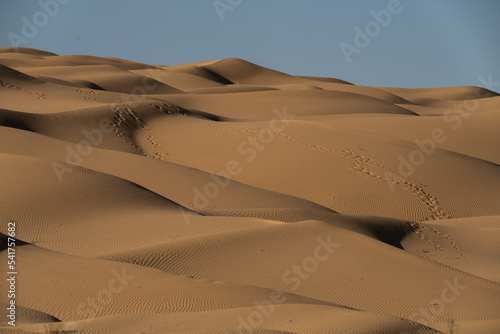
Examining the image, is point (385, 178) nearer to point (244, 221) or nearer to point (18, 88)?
point (244, 221)

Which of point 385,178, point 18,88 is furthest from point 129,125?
point 385,178

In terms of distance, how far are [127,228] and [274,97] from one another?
1250 inches

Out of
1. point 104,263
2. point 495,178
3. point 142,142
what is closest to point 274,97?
point 142,142

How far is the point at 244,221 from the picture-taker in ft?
50.0

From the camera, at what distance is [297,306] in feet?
29.9

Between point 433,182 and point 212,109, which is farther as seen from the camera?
point 212,109

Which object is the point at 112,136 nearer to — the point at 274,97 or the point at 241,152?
the point at 241,152

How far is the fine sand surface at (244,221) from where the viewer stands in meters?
9.73

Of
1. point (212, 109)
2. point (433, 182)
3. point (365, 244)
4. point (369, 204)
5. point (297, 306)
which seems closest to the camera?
point (297, 306)

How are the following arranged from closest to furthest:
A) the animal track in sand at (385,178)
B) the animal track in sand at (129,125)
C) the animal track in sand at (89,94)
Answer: the animal track in sand at (385,178), the animal track in sand at (129,125), the animal track in sand at (89,94)

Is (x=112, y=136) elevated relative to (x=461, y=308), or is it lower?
elevated

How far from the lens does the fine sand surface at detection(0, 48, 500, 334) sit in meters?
9.73

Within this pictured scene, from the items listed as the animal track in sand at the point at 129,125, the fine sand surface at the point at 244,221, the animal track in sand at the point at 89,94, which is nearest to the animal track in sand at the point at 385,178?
the fine sand surface at the point at 244,221

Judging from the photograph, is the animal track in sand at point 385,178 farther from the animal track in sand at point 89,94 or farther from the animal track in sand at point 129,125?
the animal track in sand at point 89,94
